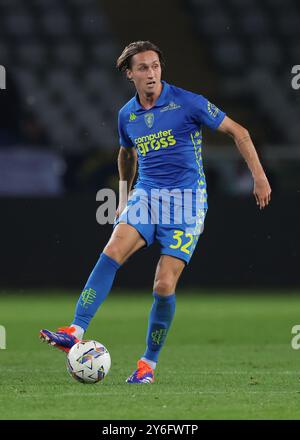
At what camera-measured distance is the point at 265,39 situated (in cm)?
2086

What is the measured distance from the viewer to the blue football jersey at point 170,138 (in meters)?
7.04

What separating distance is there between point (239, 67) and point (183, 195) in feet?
45.2

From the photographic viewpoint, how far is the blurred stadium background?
47.2 ft

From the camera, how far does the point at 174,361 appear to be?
8.34 metres

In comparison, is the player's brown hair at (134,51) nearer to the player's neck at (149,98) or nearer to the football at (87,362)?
the player's neck at (149,98)

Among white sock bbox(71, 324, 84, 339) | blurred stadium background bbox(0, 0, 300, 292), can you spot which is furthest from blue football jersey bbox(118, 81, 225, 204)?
blurred stadium background bbox(0, 0, 300, 292)

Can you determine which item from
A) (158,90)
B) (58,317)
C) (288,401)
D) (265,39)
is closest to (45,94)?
(265,39)

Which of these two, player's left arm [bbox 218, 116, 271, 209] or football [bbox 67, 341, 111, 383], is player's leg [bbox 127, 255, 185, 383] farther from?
player's left arm [bbox 218, 116, 271, 209]

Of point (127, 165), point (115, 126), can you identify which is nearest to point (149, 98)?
point (127, 165)

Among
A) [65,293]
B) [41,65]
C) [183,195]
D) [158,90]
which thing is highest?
[41,65]

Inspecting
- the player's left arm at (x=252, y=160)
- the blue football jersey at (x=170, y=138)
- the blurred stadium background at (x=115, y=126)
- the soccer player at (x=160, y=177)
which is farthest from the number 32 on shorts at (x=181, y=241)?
the blurred stadium background at (x=115, y=126)

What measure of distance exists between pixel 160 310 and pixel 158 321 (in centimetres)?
7

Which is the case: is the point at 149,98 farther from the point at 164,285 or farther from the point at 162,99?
the point at 164,285
